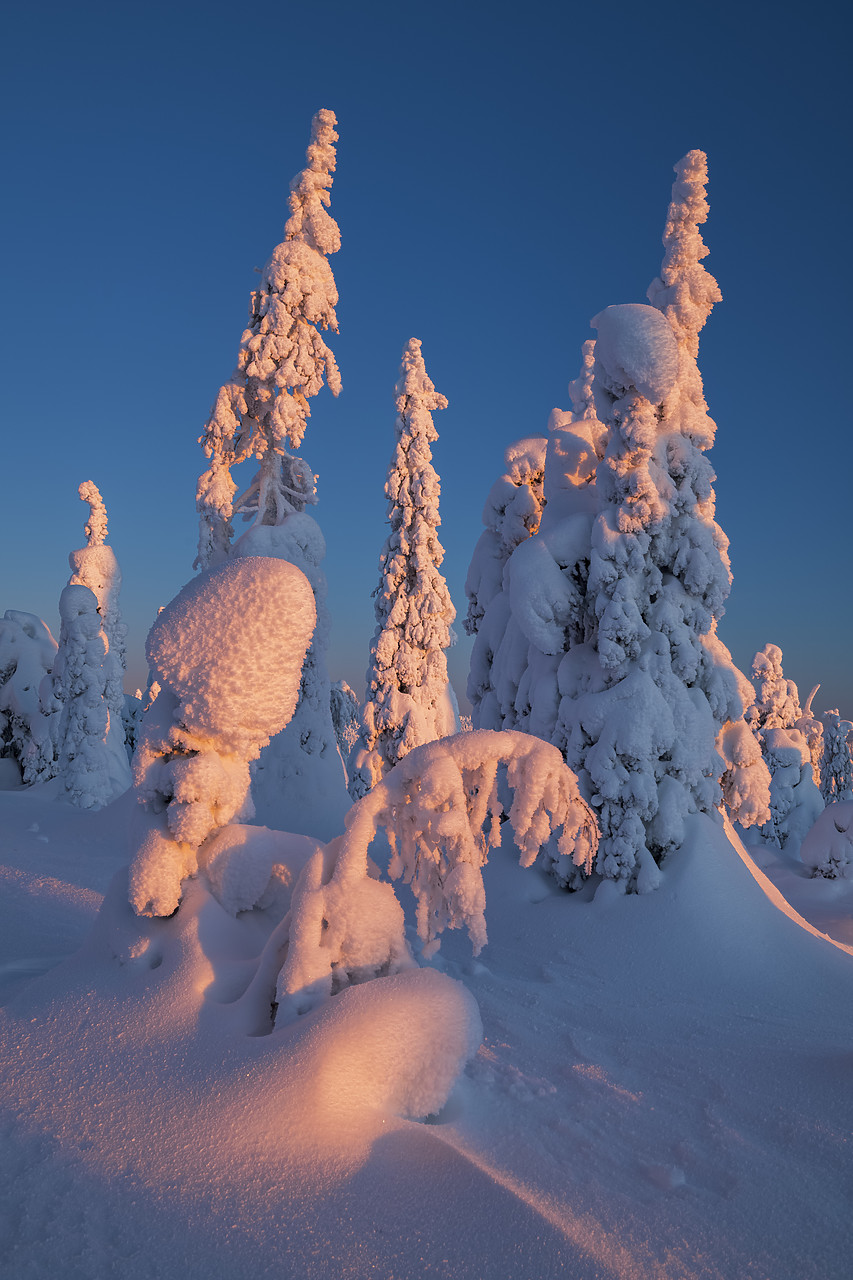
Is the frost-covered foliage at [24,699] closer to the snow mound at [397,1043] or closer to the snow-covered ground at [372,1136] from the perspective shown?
the snow-covered ground at [372,1136]

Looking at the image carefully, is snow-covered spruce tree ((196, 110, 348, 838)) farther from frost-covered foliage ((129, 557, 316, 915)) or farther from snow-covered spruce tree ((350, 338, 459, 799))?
frost-covered foliage ((129, 557, 316, 915))

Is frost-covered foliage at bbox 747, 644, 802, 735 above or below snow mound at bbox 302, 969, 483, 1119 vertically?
above

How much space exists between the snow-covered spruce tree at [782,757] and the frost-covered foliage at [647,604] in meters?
14.1

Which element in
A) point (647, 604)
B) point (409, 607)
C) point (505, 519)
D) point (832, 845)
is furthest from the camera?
point (409, 607)

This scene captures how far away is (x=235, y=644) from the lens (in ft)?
13.6

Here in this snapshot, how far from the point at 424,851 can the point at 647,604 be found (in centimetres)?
664

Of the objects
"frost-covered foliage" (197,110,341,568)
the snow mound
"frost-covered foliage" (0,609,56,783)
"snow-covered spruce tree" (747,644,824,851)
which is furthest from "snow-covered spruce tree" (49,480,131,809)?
"snow-covered spruce tree" (747,644,824,851)

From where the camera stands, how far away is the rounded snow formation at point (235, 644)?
415 cm

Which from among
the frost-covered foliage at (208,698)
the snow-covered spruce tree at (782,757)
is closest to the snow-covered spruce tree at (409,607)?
the snow-covered spruce tree at (782,757)

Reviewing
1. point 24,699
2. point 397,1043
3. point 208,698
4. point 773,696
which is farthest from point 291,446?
point 773,696

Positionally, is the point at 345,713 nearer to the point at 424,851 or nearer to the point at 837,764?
the point at 837,764

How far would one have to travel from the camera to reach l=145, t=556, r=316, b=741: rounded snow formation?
4152 millimetres

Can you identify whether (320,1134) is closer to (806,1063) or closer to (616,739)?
(806,1063)

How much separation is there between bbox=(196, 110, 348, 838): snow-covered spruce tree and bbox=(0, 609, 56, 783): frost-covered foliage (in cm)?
1229
